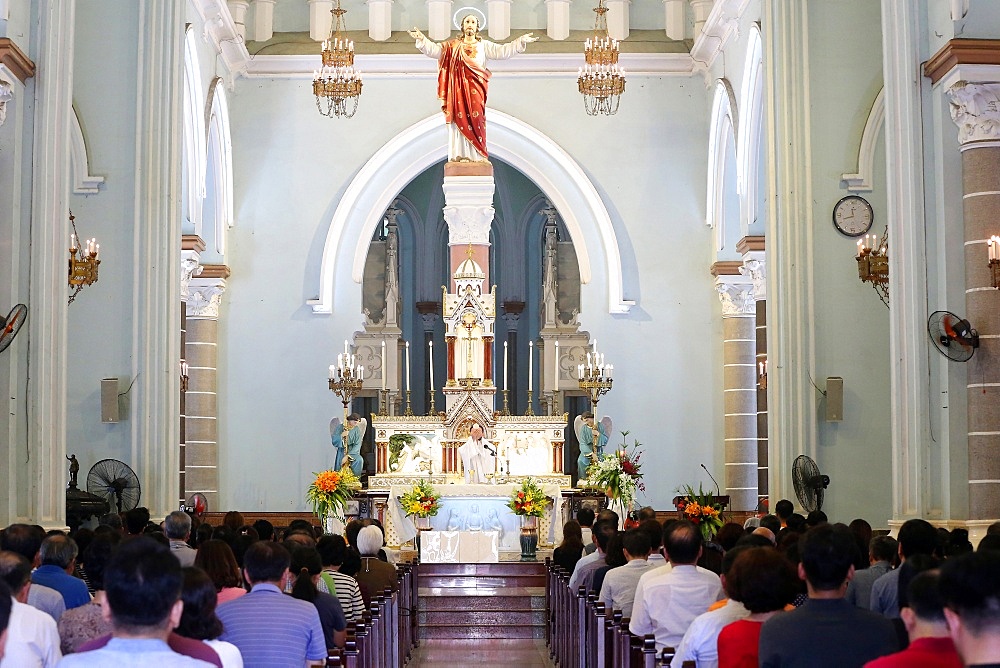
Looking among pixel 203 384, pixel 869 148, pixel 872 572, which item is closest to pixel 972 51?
pixel 869 148

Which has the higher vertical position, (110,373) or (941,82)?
(941,82)

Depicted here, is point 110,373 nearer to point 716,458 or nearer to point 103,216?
point 103,216

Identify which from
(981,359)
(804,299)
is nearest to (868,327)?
(804,299)

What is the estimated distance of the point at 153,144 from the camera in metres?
14.9

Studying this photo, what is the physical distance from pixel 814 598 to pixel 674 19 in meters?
18.8

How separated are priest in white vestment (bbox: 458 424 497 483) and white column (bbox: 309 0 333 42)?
7.69 metres

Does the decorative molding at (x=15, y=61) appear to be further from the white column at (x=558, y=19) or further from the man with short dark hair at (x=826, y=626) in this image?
the white column at (x=558, y=19)

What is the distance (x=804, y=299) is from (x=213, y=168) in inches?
398

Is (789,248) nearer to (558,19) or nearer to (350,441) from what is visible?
(350,441)

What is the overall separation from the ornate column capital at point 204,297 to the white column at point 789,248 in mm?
9512

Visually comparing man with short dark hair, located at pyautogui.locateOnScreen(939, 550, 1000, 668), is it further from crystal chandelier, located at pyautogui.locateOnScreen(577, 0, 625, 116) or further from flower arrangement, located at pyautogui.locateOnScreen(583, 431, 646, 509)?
crystal chandelier, located at pyautogui.locateOnScreen(577, 0, 625, 116)

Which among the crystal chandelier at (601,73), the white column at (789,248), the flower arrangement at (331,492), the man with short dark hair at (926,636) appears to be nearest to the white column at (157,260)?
the flower arrangement at (331,492)

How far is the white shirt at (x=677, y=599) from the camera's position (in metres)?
6.88

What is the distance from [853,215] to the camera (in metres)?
15.1
